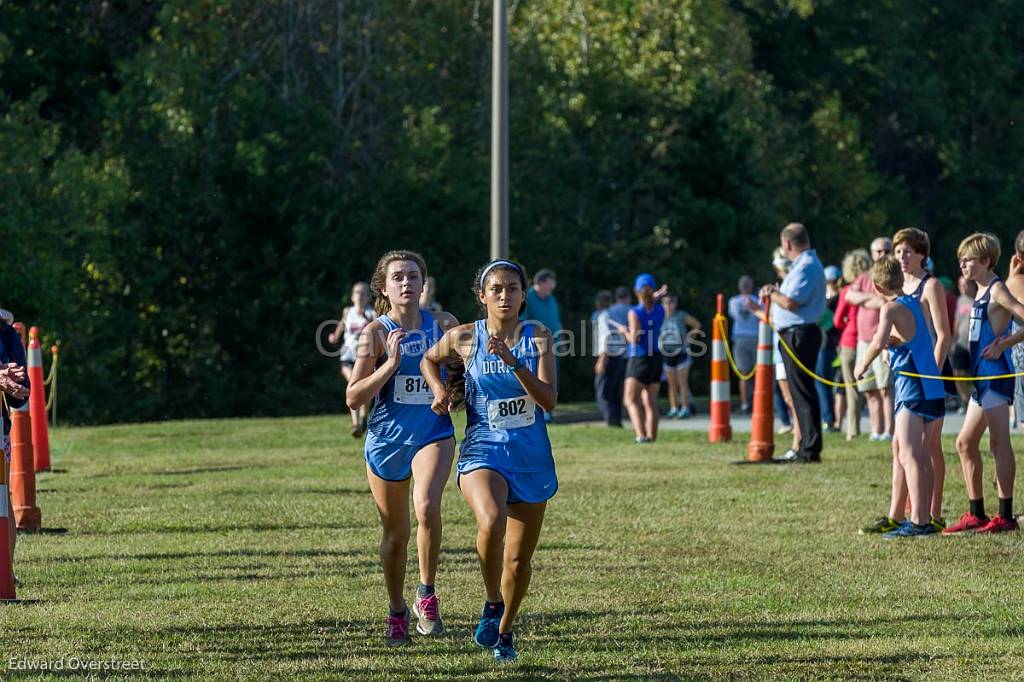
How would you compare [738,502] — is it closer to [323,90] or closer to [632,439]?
[632,439]

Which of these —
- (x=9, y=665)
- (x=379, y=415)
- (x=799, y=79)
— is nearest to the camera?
(x=9, y=665)

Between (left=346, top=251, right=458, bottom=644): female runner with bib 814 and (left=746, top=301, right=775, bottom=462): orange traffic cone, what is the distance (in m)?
8.34

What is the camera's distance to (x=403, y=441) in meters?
8.42

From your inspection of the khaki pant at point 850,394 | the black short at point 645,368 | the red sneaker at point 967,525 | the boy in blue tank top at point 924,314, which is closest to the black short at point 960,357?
the khaki pant at point 850,394

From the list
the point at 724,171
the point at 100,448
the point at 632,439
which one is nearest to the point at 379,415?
the point at 632,439

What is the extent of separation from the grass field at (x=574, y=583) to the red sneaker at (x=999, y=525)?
38cm

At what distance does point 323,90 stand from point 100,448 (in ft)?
63.0

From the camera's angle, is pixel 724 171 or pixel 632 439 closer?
pixel 632 439

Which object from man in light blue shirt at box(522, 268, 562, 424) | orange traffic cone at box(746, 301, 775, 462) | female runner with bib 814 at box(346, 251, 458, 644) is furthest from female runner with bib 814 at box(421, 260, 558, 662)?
man in light blue shirt at box(522, 268, 562, 424)

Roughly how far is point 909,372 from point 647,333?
7857mm

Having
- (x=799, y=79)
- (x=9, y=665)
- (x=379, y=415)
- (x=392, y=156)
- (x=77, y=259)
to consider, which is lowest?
(x=9, y=665)

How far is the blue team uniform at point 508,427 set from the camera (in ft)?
25.8

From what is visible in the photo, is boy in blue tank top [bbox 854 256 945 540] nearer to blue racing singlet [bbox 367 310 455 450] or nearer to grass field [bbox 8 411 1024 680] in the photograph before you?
grass field [bbox 8 411 1024 680]

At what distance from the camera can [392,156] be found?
126 ft
